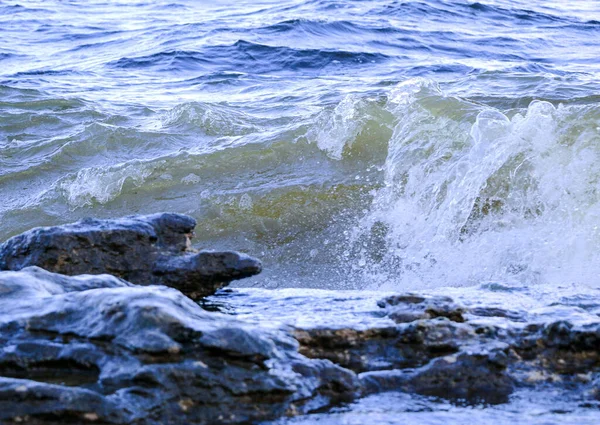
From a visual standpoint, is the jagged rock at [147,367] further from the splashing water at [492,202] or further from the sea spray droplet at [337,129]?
the sea spray droplet at [337,129]

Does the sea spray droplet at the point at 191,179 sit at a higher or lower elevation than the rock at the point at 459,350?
lower

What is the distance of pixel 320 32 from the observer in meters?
13.5

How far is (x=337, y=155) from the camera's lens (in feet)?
21.5

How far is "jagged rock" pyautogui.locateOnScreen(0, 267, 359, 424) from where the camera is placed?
1971 mm

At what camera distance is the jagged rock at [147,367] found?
1971mm

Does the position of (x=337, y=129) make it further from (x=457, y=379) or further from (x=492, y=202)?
(x=457, y=379)

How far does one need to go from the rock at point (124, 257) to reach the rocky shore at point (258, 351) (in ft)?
0.28

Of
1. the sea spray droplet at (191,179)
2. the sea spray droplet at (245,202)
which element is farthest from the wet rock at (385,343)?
the sea spray droplet at (191,179)

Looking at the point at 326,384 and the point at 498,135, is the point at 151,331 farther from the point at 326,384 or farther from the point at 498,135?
the point at 498,135

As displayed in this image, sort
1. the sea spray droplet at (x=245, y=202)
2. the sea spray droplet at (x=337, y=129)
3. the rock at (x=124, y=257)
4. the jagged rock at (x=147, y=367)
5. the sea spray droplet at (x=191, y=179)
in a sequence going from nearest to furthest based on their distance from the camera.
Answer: the jagged rock at (x=147, y=367) → the rock at (x=124, y=257) → the sea spray droplet at (x=245, y=202) → the sea spray droplet at (x=191, y=179) → the sea spray droplet at (x=337, y=129)

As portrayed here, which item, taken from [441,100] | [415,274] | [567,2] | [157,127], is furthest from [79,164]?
[567,2]

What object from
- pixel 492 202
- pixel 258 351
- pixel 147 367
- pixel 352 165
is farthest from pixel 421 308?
pixel 352 165

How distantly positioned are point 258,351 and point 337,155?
14.7ft

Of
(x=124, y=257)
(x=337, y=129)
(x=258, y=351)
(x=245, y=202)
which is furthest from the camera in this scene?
(x=337, y=129)
